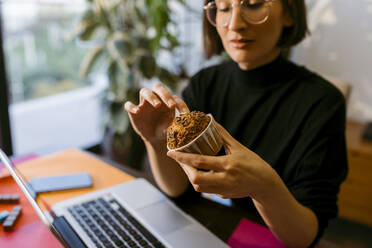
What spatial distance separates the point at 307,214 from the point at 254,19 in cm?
50

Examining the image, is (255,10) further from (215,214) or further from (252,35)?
(215,214)

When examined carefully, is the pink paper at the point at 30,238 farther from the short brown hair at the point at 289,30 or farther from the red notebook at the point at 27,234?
the short brown hair at the point at 289,30

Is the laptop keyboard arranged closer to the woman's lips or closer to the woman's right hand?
the woman's right hand

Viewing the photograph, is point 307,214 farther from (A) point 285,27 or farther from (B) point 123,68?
(B) point 123,68

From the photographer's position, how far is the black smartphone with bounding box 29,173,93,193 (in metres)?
0.95

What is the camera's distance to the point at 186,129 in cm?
57

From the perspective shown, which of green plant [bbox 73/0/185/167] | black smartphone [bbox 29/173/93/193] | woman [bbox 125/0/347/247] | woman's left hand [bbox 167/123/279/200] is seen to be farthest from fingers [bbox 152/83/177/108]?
green plant [bbox 73/0/185/167]

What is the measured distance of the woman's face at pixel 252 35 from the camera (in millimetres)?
833

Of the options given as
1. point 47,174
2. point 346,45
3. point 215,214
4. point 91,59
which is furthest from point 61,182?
point 346,45

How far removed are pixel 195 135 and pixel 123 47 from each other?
1.63 m

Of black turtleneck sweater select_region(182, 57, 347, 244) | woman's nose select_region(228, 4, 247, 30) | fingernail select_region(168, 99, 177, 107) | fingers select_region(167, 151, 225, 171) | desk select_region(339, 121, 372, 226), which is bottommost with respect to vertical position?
desk select_region(339, 121, 372, 226)

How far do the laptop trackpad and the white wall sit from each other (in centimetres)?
175

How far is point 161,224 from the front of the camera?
780 mm

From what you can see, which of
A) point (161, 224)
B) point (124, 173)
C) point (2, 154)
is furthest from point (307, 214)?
point (2, 154)
